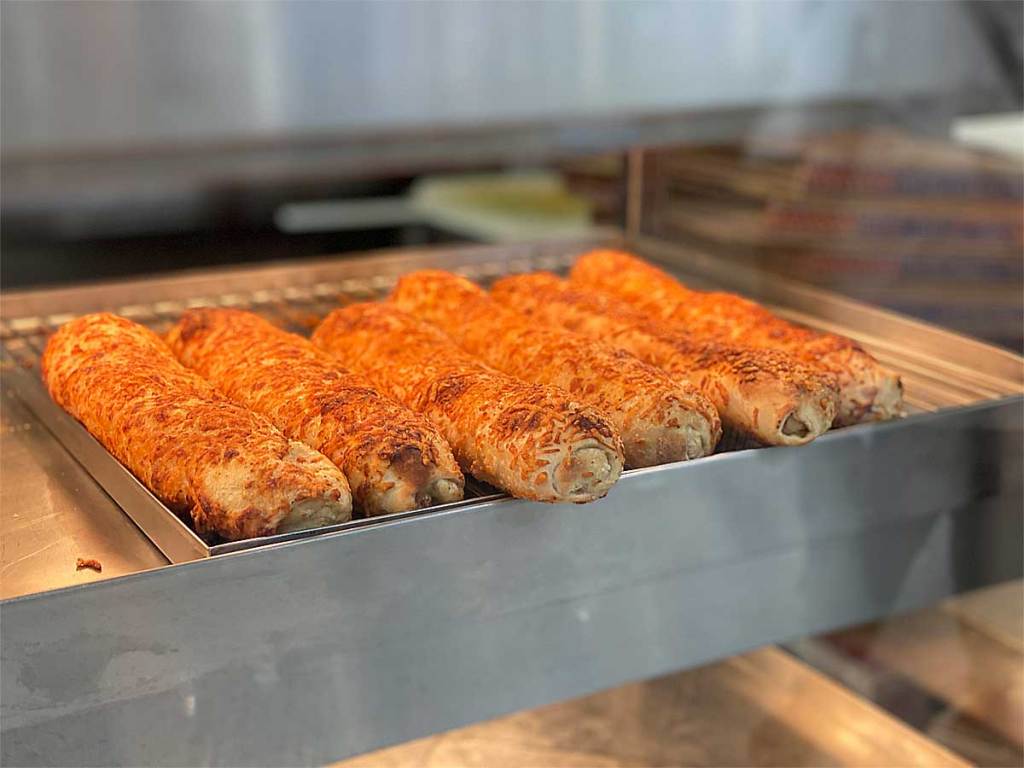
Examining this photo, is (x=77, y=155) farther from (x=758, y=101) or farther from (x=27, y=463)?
(x=758, y=101)

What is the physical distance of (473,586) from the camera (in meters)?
1.31

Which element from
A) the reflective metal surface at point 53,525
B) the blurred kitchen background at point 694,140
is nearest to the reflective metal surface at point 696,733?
the blurred kitchen background at point 694,140

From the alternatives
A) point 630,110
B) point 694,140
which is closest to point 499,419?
A: point 630,110

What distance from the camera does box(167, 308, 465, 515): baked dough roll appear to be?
1.25 meters

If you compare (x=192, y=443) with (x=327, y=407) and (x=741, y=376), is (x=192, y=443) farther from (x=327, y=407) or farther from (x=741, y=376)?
(x=741, y=376)

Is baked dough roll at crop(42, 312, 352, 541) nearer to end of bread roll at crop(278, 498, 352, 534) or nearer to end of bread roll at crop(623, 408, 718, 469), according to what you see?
end of bread roll at crop(278, 498, 352, 534)

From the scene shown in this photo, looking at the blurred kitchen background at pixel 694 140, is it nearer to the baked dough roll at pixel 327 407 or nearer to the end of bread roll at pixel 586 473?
the baked dough roll at pixel 327 407

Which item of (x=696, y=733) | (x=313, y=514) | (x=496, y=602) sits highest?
(x=313, y=514)

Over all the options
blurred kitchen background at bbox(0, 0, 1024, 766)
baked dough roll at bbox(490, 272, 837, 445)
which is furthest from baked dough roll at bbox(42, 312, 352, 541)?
baked dough roll at bbox(490, 272, 837, 445)

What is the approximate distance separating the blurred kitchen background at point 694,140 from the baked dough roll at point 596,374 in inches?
11.1

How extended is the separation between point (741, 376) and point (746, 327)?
0.95 ft

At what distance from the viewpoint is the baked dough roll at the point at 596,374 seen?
1.38 meters

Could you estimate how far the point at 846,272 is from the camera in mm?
2180

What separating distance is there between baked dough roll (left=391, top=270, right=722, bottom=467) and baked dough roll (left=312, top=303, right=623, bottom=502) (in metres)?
0.07
